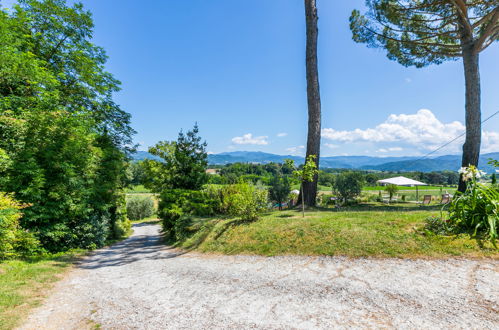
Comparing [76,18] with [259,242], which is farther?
[76,18]

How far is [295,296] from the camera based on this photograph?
3516 mm

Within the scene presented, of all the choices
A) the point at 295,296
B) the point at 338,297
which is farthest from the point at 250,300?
the point at 338,297

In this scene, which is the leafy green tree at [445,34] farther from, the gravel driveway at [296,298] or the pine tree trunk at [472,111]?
the gravel driveway at [296,298]

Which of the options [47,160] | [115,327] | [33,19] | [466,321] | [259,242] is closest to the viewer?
[466,321]

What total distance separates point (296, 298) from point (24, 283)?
6069 mm

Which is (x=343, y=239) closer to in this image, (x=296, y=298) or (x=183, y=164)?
(x=296, y=298)

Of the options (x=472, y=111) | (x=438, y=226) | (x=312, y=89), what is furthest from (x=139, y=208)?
(x=472, y=111)

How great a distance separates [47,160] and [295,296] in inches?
388

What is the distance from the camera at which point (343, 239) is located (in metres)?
5.48

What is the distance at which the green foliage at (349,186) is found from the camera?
2009 centimetres

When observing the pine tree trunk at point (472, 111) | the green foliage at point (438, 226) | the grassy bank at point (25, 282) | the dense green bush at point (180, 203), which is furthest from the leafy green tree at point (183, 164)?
the pine tree trunk at point (472, 111)

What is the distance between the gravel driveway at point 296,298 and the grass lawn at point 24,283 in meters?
0.24

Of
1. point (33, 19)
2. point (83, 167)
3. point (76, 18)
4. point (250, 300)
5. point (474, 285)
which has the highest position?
point (76, 18)

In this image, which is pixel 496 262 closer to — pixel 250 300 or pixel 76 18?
pixel 250 300
